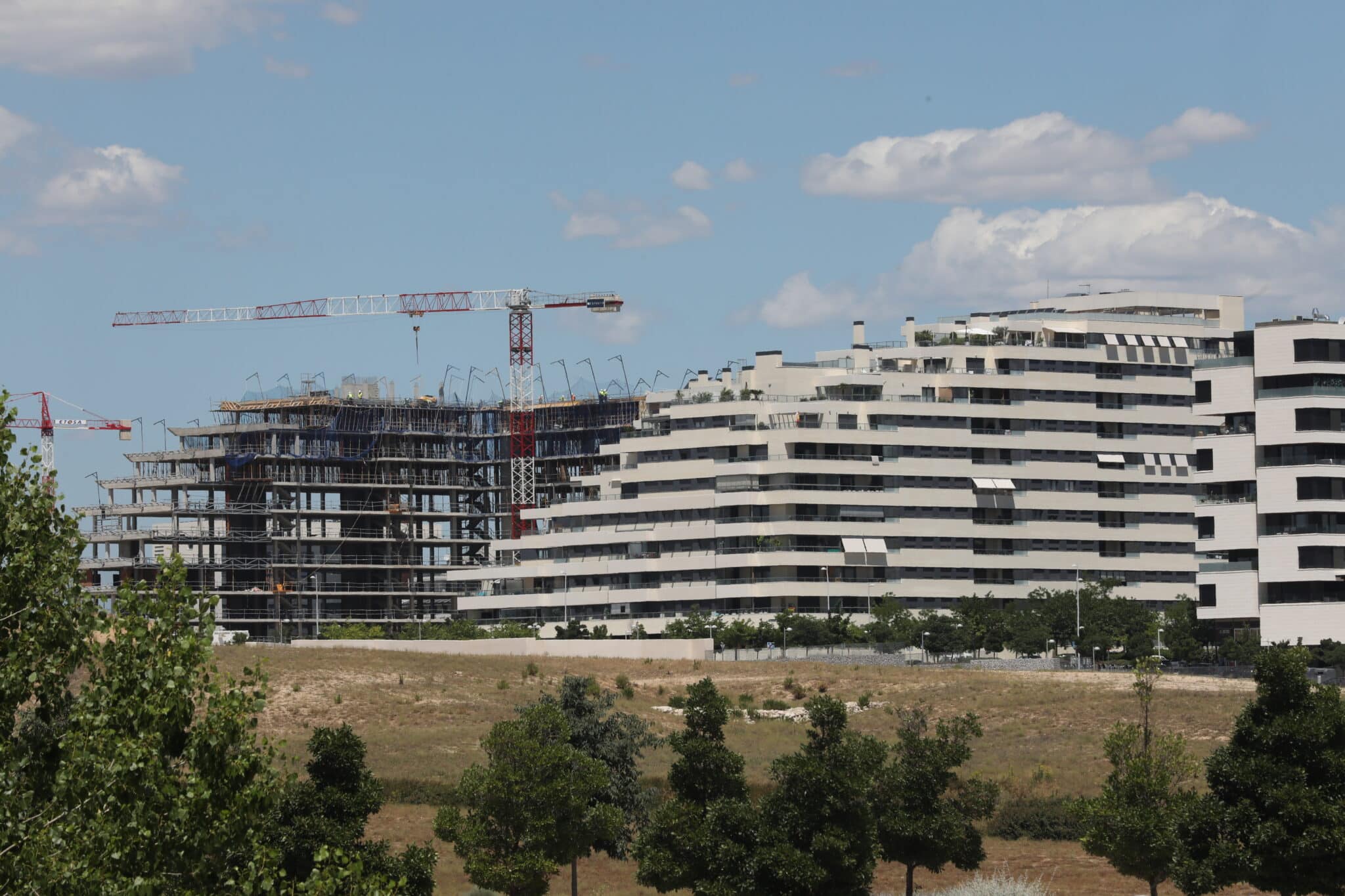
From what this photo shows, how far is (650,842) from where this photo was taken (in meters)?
55.8

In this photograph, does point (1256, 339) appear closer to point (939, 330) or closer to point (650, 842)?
point (939, 330)

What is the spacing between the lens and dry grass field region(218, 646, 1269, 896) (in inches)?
3039

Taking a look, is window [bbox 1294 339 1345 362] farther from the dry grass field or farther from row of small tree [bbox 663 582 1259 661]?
the dry grass field

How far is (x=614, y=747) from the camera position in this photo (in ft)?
246

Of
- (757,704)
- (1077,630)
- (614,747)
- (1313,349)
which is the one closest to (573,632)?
(1077,630)

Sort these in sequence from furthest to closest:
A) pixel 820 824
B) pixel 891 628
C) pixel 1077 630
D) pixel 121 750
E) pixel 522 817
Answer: pixel 891 628, pixel 1077 630, pixel 522 817, pixel 820 824, pixel 121 750

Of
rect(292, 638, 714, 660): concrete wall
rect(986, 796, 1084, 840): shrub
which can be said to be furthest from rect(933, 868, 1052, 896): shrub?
Result: rect(292, 638, 714, 660): concrete wall

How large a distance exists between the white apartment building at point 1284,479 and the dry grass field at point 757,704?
54.6 feet

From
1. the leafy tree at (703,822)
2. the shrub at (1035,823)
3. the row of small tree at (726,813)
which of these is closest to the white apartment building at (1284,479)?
the shrub at (1035,823)

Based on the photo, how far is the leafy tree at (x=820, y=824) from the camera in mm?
52312

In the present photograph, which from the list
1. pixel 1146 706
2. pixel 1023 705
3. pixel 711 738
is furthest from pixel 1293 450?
pixel 711 738

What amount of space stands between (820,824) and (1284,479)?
3478 inches

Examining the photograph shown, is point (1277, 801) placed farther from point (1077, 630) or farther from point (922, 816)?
point (1077, 630)

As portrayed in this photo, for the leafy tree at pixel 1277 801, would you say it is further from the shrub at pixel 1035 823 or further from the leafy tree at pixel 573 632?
the leafy tree at pixel 573 632
